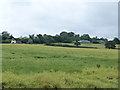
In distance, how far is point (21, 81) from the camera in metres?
10.0

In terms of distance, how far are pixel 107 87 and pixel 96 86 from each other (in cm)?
51

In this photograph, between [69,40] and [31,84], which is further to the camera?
[69,40]

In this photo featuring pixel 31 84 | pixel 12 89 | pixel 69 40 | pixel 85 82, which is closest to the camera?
pixel 12 89

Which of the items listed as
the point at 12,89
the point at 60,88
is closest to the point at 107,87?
the point at 60,88

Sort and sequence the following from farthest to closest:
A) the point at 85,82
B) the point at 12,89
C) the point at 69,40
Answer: the point at 69,40 < the point at 85,82 < the point at 12,89

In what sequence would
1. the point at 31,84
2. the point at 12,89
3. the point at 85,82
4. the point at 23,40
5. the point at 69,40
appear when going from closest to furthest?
the point at 12,89
the point at 31,84
the point at 85,82
the point at 23,40
the point at 69,40

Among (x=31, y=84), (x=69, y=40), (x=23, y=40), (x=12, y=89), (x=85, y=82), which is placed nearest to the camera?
(x=12, y=89)

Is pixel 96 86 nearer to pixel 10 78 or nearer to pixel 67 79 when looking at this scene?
pixel 67 79

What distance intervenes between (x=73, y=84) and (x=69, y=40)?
83.1 metres

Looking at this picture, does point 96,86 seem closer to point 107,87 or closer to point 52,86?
point 107,87

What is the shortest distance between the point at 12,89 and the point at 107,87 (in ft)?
14.4

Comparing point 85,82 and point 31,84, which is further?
point 85,82

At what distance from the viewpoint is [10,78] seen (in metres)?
10.3

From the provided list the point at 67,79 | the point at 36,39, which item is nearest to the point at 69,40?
the point at 36,39
